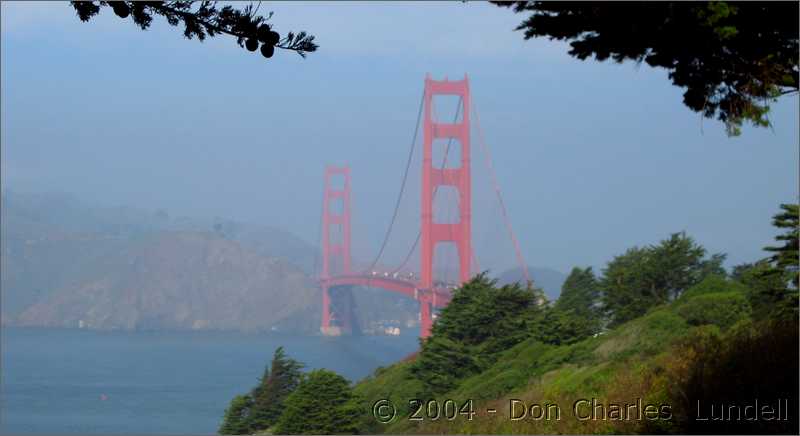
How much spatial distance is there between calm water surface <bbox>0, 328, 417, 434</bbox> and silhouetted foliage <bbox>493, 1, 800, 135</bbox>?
31173mm

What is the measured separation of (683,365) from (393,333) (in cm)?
11432

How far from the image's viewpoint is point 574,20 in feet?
18.7

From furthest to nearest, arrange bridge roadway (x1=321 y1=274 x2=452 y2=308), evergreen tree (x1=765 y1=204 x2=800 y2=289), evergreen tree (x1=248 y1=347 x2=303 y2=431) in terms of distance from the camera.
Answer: bridge roadway (x1=321 y1=274 x2=452 y2=308), evergreen tree (x1=248 y1=347 x2=303 y2=431), evergreen tree (x1=765 y1=204 x2=800 y2=289)

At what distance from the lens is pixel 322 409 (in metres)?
19.1

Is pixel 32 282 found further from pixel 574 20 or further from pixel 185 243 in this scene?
pixel 574 20

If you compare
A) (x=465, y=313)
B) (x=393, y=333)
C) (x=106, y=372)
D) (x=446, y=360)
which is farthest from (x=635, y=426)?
(x=393, y=333)

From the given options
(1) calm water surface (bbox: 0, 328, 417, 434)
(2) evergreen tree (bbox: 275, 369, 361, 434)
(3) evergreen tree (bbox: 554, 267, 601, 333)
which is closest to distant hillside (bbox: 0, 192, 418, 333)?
(1) calm water surface (bbox: 0, 328, 417, 434)

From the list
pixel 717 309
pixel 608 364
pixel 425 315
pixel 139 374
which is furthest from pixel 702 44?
pixel 139 374

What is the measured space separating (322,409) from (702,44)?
14.5 metres

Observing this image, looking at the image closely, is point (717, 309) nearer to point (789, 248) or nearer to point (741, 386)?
point (789, 248)

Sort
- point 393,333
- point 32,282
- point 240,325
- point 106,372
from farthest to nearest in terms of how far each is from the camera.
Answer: point 32,282 < point 240,325 < point 393,333 < point 106,372

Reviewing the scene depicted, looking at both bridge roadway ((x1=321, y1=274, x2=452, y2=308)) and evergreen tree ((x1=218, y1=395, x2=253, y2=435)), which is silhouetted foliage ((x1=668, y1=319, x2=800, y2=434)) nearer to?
evergreen tree ((x1=218, y1=395, x2=253, y2=435))

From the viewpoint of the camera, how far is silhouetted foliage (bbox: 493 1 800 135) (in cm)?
543

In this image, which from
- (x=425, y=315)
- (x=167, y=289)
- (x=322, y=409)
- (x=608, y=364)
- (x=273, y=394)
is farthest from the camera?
(x=167, y=289)
